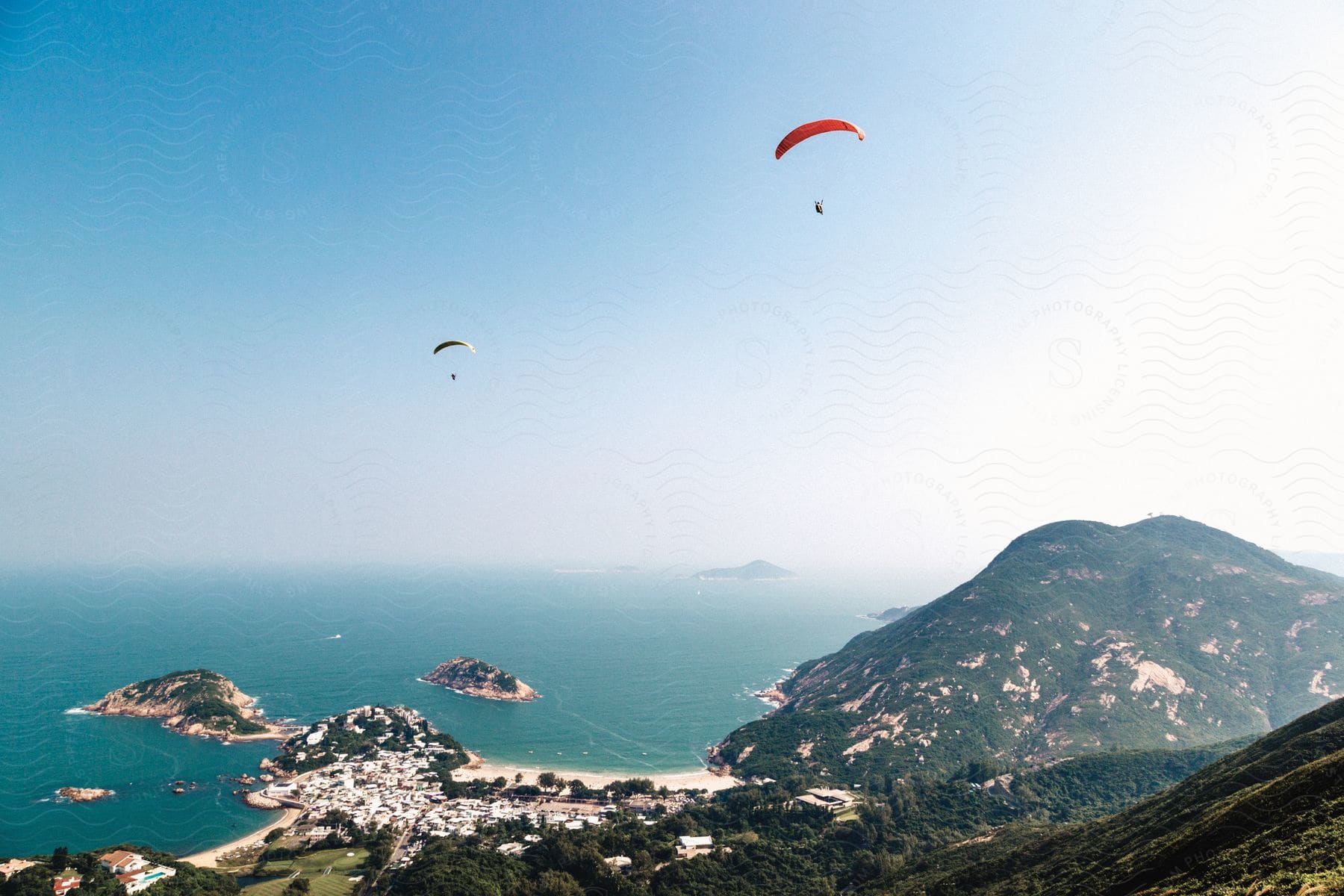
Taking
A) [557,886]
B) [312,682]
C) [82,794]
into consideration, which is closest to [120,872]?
[82,794]

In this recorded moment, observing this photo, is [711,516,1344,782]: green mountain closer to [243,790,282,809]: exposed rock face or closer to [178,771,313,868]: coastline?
[178,771,313,868]: coastline

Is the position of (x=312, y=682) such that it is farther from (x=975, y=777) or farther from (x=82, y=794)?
(x=975, y=777)

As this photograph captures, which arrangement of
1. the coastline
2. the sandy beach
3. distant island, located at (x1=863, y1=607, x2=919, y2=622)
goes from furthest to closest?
distant island, located at (x1=863, y1=607, x2=919, y2=622), the sandy beach, the coastline

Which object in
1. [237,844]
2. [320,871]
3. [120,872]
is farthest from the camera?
[237,844]

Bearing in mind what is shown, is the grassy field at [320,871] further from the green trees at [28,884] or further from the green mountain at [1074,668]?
the green mountain at [1074,668]

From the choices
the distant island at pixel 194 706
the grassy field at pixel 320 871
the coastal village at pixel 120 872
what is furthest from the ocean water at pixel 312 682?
the grassy field at pixel 320 871

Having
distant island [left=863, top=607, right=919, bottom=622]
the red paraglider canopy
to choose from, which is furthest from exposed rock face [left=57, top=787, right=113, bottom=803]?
distant island [left=863, top=607, right=919, bottom=622]
